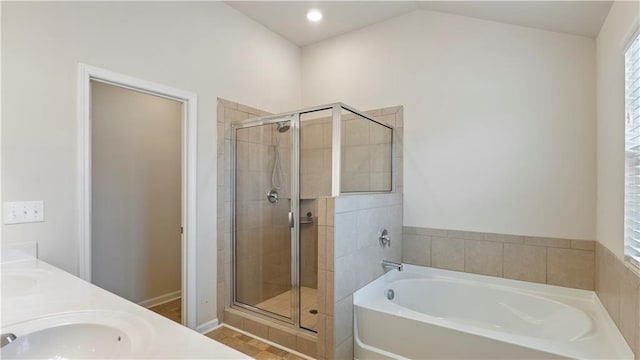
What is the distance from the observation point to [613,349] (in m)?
1.65

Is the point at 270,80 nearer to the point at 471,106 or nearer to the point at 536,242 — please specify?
the point at 471,106

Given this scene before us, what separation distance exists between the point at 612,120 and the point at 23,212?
3419mm

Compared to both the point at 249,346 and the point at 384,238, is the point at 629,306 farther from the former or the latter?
the point at 249,346

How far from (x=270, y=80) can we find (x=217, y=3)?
871 millimetres

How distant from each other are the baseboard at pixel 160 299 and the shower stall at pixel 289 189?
1.05 m

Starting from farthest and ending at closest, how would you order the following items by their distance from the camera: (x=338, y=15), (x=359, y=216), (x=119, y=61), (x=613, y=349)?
(x=338, y=15), (x=359, y=216), (x=119, y=61), (x=613, y=349)

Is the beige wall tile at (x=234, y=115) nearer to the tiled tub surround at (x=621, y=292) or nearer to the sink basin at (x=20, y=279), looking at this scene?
the sink basin at (x=20, y=279)

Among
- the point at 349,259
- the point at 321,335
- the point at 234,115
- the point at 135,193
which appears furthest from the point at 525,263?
the point at 135,193

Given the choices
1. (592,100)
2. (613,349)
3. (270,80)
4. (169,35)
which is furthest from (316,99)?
(613,349)

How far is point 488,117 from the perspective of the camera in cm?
268

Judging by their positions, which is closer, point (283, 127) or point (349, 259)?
point (349, 259)

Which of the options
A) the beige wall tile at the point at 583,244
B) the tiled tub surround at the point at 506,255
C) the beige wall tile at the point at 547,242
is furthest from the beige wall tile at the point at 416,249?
the beige wall tile at the point at 583,244

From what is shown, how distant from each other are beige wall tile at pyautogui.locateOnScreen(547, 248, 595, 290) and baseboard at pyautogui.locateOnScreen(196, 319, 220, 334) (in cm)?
279

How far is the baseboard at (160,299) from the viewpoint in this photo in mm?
3286
